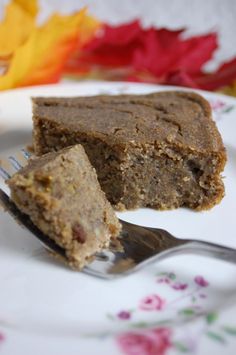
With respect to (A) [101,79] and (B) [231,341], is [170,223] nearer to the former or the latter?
(B) [231,341]

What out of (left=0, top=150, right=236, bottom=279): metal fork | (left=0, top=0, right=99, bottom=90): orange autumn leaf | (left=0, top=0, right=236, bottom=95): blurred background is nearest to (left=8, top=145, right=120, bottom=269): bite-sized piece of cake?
(left=0, top=150, right=236, bottom=279): metal fork

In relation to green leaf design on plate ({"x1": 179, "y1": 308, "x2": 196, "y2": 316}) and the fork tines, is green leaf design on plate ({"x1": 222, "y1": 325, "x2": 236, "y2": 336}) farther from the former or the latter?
the fork tines

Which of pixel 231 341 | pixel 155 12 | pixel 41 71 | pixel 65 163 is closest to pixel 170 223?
pixel 65 163

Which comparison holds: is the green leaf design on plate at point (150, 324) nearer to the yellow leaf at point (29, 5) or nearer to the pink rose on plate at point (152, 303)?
the pink rose on plate at point (152, 303)

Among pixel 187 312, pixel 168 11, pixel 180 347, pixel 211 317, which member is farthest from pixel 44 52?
pixel 180 347

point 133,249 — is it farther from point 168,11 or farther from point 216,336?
point 168,11

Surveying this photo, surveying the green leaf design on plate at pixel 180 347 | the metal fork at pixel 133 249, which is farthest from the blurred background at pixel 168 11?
the green leaf design on plate at pixel 180 347
